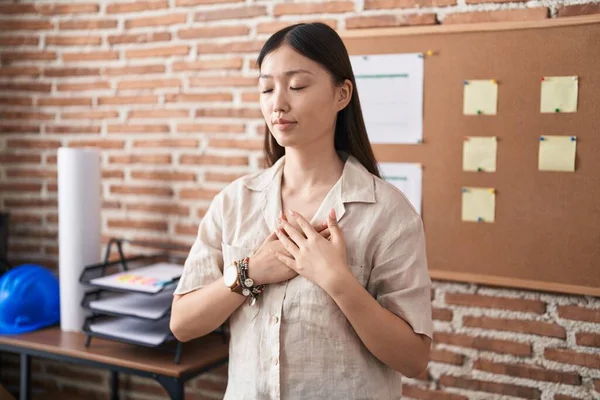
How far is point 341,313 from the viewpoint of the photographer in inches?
55.9

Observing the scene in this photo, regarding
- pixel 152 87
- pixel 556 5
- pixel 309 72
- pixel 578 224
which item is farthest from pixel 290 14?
pixel 578 224

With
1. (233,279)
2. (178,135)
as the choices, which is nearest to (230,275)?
A: (233,279)

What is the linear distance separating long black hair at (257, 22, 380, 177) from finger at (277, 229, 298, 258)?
0.93 feet

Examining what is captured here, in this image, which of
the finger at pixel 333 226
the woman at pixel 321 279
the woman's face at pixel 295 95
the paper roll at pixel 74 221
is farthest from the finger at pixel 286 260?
the paper roll at pixel 74 221

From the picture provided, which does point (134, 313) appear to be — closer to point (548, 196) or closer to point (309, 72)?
point (309, 72)

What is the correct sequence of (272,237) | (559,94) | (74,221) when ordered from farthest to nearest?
(74,221) < (559,94) < (272,237)

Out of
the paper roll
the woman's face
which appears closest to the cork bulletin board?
the woman's face

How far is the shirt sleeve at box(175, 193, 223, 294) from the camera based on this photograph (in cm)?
156

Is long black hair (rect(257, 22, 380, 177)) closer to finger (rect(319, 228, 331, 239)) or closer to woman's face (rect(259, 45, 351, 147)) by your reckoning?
woman's face (rect(259, 45, 351, 147))

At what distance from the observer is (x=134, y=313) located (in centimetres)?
220

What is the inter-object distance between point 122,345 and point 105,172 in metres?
0.86

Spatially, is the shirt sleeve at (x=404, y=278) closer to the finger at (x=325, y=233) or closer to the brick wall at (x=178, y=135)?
the finger at (x=325, y=233)

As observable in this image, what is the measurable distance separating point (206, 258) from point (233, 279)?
0.15m

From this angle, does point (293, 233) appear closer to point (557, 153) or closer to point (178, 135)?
point (557, 153)
